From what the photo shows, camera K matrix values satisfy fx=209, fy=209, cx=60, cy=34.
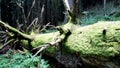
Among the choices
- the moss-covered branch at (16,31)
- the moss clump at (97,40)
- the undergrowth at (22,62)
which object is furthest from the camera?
the moss-covered branch at (16,31)

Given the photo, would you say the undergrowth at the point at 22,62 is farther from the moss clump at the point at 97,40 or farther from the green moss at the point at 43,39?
the moss clump at the point at 97,40

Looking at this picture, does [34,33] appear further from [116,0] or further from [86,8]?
[86,8]

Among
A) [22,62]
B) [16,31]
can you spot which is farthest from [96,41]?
[16,31]

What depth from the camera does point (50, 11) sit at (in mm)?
15688

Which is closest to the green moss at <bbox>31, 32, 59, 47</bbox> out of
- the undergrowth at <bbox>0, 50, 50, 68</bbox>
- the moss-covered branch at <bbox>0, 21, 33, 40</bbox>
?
the moss-covered branch at <bbox>0, 21, 33, 40</bbox>

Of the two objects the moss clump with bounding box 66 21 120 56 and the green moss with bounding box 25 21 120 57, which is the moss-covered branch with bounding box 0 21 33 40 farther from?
the moss clump with bounding box 66 21 120 56

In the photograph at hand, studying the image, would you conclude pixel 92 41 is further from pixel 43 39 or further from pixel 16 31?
pixel 16 31

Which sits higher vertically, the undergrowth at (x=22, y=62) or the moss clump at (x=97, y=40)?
the moss clump at (x=97, y=40)

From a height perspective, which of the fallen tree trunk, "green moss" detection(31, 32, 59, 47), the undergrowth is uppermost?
→ the fallen tree trunk

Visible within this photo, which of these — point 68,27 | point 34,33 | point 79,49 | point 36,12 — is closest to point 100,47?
point 79,49

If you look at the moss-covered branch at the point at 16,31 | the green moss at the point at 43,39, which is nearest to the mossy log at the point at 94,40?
the green moss at the point at 43,39

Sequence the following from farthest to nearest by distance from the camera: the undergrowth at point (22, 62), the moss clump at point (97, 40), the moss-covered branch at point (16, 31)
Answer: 1. the moss-covered branch at point (16, 31)
2. the undergrowth at point (22, 62)
3. the moss clump at point (97, 40)

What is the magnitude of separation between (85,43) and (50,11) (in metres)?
12.0

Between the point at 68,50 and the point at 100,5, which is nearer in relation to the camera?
the point at 68,50
